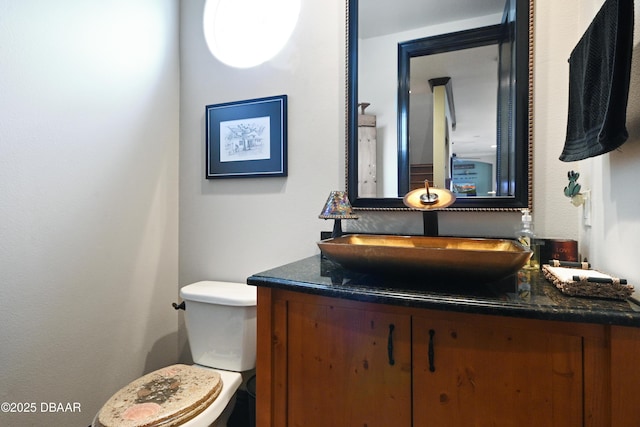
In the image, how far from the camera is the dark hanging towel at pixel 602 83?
0.70 m

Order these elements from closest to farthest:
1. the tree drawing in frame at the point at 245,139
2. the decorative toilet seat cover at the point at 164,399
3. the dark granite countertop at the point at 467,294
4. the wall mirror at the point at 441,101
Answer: the dark granite countertop at the point at 467,294, the decorative toilet seat cover at the point at 164,399, the wall mirror at the point at 441,101, the tree drawing in frame at the point at 245,139

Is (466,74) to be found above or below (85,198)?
above

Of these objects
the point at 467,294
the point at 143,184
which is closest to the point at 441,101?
the point at 467,294

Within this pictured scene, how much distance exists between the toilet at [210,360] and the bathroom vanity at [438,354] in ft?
0.98

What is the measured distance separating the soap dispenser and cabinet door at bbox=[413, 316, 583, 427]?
1.45 ft

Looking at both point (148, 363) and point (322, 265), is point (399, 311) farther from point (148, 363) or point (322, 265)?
point (148, 363)

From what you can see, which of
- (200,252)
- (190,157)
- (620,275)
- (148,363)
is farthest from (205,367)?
(620,275)

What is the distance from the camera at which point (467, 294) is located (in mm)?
777

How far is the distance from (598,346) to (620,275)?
0.95 ft

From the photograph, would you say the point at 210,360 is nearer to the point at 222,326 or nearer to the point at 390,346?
the point at 222,326

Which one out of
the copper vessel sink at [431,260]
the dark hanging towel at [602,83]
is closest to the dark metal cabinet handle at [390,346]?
the copper vessel sink at [431,260]

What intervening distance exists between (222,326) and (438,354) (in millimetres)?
990

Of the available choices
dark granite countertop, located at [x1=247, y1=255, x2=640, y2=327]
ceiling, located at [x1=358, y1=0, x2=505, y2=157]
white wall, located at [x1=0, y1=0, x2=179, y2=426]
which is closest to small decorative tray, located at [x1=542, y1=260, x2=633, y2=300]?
dark granite countertop, located at [x1=247, y1=255, x2=640, y2=327]

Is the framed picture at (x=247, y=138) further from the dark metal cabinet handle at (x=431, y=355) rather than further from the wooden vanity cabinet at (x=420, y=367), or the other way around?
the dark metal cabinet handle at (x=431, y=355)
